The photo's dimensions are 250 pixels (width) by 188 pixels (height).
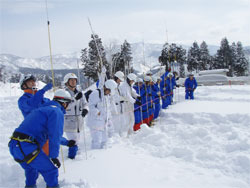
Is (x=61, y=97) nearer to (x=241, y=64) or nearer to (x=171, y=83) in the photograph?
(x=171, y=83)

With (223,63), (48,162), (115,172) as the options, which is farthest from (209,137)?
(223,63)

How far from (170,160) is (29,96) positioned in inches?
124

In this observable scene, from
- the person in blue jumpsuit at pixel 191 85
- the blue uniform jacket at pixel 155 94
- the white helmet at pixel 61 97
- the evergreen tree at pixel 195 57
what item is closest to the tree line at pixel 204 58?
the evergreen tree at pixel 195 57

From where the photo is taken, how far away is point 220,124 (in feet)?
21.4

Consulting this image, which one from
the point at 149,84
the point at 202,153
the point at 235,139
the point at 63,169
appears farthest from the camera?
the point at 149,84

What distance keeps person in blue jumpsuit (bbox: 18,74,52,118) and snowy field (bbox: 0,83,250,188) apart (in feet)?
4.20

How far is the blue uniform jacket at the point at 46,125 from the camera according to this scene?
9.99ft

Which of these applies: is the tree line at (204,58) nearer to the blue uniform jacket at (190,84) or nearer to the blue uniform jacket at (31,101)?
the blue uniform jacket at (190,84)

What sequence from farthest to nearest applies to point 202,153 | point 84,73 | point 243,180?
1. point 84,73
2. point 202,153
3. point 243,180

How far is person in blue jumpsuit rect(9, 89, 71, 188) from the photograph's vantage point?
119 inches

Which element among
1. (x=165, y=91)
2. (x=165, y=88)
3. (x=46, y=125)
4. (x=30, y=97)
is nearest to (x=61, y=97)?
(x=46, y=125)

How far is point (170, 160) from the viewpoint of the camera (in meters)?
4.66

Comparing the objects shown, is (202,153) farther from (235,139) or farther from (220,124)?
(220,124)

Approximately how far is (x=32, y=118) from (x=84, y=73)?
40.3 metres
